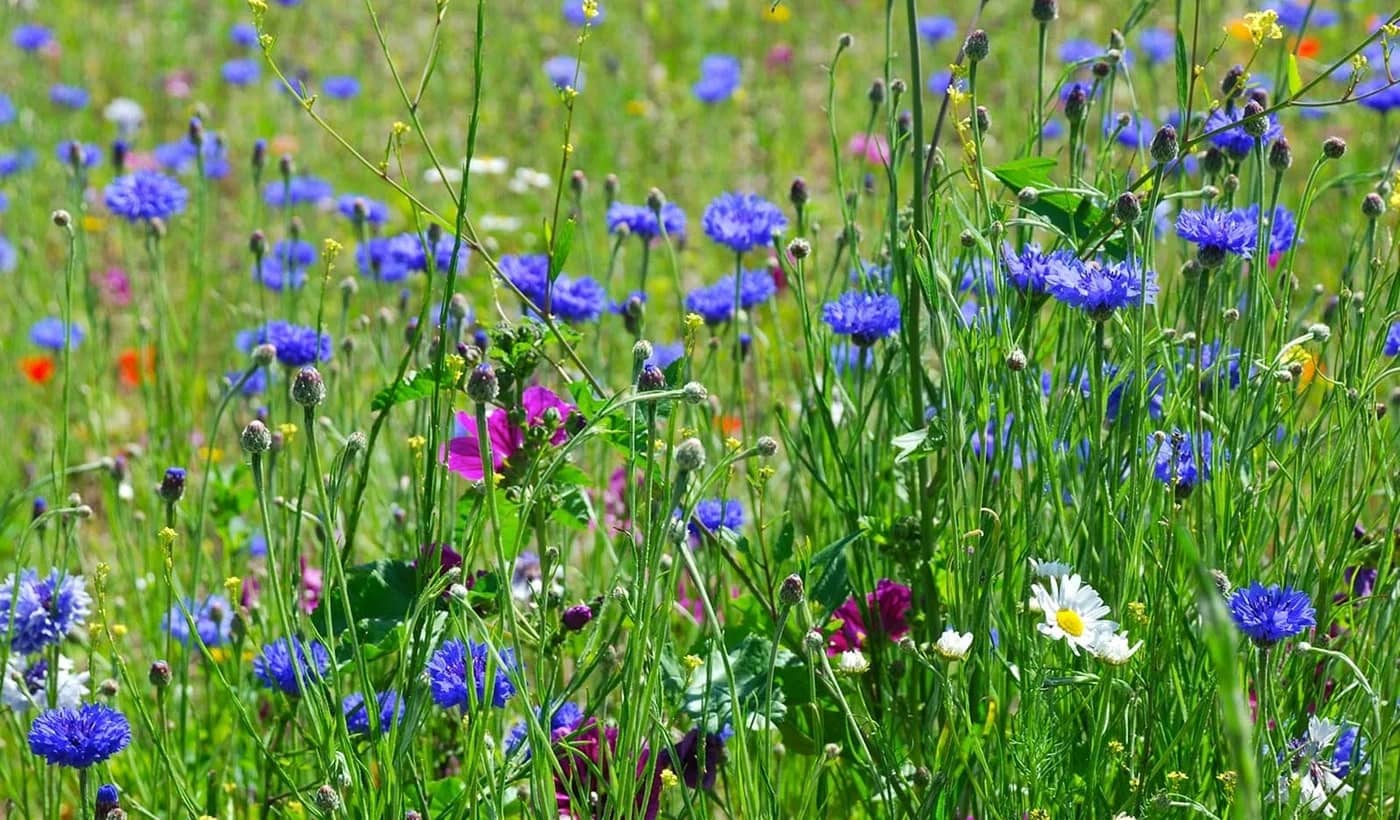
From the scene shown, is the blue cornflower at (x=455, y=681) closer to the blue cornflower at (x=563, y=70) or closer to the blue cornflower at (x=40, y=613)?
the blue cornflower at (x=40, y=613)

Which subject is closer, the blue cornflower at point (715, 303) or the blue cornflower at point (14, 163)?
the blue cornflower at point (715, 303)

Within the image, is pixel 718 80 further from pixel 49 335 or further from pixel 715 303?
pixel 715 303

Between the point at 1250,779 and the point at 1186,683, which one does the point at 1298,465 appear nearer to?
the point at 1186,683

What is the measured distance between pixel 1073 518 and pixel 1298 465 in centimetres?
27

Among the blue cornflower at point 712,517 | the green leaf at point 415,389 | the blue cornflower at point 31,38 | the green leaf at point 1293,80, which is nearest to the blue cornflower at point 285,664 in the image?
the green leaf at point 415,389

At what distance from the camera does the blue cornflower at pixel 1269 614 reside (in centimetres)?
118

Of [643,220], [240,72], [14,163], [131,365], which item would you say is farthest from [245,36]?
[643,220]

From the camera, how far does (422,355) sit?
2.30 m

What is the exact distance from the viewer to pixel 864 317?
64.1 inches

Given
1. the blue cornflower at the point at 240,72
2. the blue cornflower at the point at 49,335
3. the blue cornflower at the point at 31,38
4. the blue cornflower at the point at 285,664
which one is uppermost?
the blue cornflower at the point at 31,38

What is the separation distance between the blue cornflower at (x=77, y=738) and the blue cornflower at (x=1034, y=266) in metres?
0.85

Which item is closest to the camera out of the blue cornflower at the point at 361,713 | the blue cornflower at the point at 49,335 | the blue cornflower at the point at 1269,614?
the blue cornflower at the point at 1269,614

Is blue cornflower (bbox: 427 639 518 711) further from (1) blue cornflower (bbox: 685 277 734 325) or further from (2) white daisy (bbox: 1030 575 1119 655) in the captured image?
(1) blue cornflower (bbox: 685 277 734 325)

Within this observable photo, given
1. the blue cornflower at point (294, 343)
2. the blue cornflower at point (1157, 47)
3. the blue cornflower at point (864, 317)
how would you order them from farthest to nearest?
1. the blue cornflower at point (1157, 47)
2. the blue cornflower at point (294, 343)
3. the blue cornflower at point (864, 317)
